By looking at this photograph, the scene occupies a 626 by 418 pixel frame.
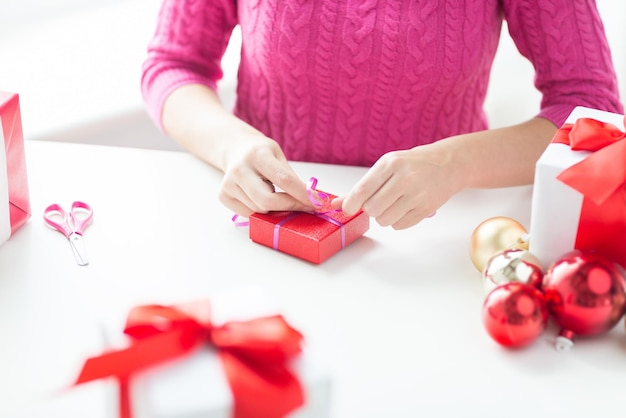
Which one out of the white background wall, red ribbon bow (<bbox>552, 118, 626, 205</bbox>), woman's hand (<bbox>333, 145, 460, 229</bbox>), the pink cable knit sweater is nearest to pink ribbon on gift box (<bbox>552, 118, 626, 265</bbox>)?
red ribbon bow (<bbox>552, 118, 626, 205</bbox>)

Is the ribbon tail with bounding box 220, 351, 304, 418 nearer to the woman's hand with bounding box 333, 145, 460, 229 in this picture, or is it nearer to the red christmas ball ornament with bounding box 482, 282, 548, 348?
the red christmas ball ornament with bounding box 482, 282, 548, 348

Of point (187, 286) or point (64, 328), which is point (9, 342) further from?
point (187, 286)

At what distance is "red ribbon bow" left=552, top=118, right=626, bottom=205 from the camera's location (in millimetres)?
741

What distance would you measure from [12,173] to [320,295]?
1.21ft

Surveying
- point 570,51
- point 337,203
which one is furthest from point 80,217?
point 570,51

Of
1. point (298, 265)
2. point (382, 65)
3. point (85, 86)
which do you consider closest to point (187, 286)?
point (298, 265)

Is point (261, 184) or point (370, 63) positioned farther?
point (370, 63)

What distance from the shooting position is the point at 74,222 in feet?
3.12

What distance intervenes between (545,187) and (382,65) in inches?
14.8


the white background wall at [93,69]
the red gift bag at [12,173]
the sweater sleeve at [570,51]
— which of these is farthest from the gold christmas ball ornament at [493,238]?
the white background wall at [93,69]

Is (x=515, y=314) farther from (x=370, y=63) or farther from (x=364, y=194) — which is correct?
(x=370, y=63)

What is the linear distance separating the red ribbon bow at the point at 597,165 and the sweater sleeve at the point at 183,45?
59 centimetres

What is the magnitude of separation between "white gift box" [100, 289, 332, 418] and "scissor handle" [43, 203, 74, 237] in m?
0.32

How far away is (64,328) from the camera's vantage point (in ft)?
2.55
